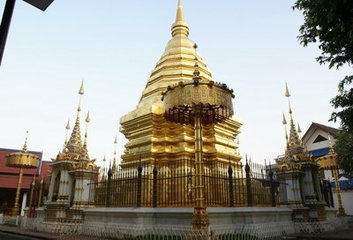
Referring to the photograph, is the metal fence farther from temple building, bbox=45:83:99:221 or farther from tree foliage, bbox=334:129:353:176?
tree foliage, bbox=334:129:353:176

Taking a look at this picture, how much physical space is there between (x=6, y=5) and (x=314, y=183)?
1682 cm

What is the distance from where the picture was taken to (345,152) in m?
21.9

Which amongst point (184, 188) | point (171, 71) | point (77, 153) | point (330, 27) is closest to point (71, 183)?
point (77, 153)

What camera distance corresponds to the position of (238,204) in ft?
40.1

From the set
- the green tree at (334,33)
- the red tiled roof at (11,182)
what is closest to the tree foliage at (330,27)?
the green tree at (334,33)

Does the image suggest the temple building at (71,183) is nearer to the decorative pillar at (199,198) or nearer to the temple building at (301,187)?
the decorative pillar at (199,198)

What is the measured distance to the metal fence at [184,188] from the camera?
38.5 feet

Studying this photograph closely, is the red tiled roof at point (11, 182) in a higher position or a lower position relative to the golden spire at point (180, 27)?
lower

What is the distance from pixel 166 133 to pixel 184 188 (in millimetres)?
5362

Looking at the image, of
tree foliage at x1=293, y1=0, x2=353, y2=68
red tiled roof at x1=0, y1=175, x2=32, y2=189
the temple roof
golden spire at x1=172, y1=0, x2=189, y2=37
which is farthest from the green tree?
red tiled roof at x1=0, y1=175, x2=32, y2=189

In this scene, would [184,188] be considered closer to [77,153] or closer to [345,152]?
[77,153]

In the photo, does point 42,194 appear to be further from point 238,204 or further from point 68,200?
point 238,204

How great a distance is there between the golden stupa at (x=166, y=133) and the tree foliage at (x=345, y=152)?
7.85 metres

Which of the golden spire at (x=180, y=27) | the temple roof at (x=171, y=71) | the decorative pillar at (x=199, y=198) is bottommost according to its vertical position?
the decorative pillar at (x=199, y=198)
